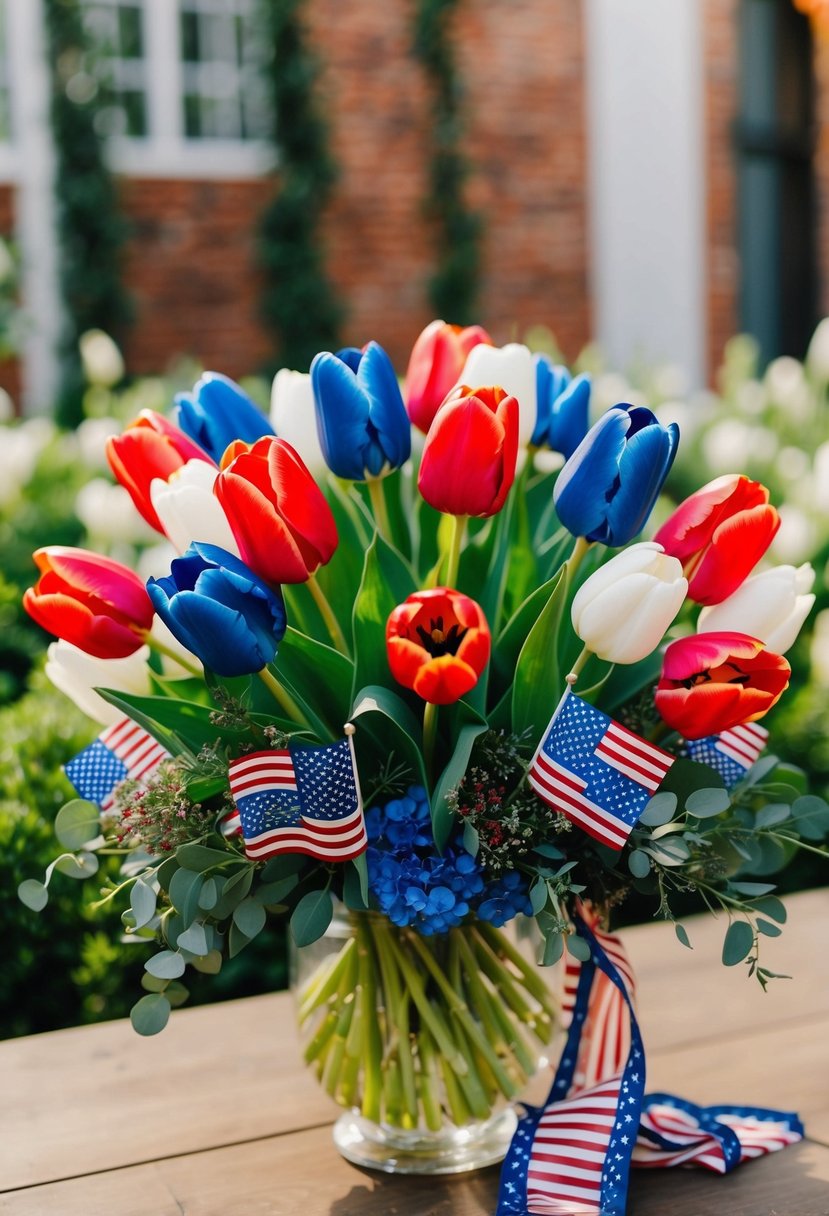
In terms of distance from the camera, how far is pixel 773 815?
90 cm

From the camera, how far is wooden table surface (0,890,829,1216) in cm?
92

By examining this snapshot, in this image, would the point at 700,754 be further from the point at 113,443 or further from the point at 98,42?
the point at 98,42

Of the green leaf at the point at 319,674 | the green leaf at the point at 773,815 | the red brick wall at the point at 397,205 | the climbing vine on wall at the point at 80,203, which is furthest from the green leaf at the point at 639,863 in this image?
the red brick wall at the point at 397,205

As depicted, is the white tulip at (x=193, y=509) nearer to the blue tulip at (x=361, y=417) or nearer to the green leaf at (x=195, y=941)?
the blue tulip at (x=361, y=417)

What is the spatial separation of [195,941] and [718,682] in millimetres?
366

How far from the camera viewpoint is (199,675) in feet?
3.09

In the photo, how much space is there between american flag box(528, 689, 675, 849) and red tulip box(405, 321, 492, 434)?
26 cm

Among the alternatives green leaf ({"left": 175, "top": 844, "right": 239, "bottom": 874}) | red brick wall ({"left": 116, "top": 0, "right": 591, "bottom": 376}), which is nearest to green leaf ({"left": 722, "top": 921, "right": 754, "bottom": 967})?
green leaf ({"left": 175, "top": 844, "right": 239, "bottom": 874})

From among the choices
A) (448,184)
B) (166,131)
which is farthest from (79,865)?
(448,184)

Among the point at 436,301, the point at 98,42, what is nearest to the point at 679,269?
the point at 436,301

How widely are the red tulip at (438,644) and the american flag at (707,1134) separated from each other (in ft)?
1.33

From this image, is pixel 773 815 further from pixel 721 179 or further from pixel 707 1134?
pixel 721 179

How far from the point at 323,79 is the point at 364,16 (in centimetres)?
49

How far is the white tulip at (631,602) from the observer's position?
0.81m
